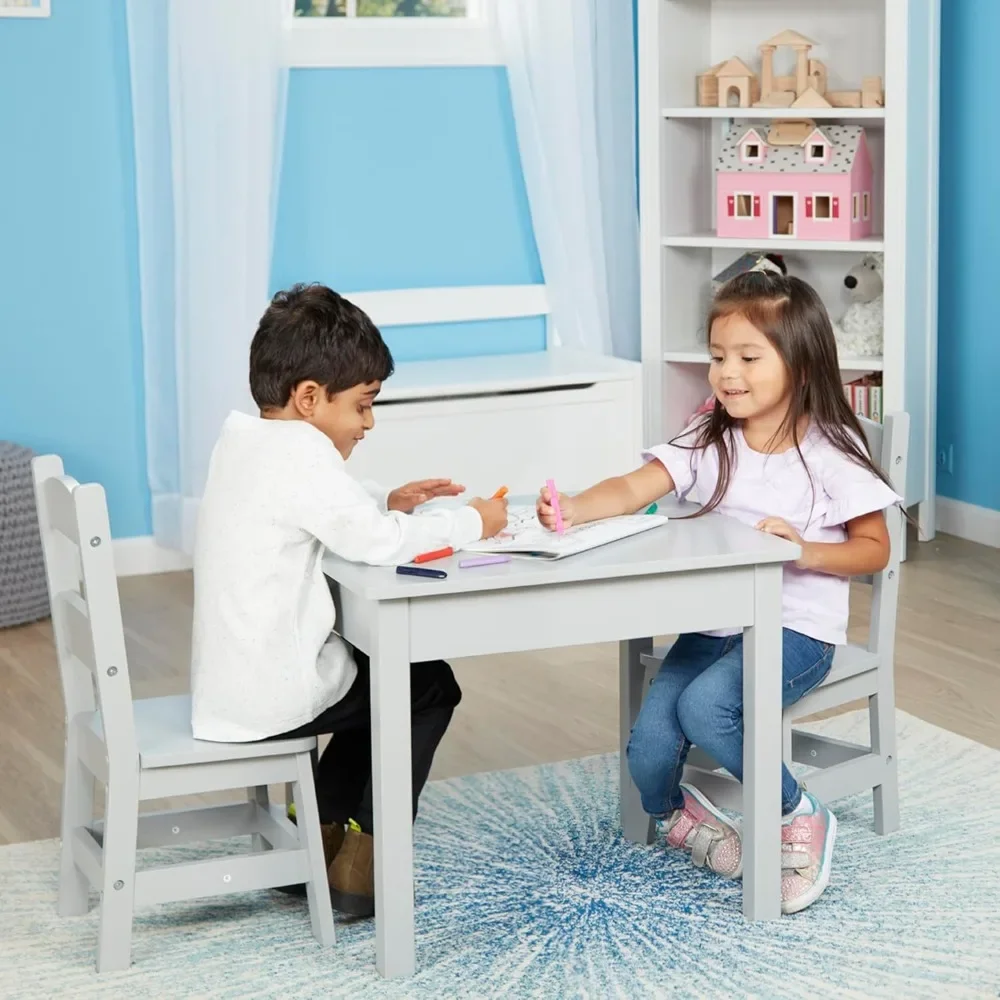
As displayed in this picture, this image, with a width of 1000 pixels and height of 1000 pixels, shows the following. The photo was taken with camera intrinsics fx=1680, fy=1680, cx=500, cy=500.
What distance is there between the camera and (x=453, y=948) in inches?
82.8

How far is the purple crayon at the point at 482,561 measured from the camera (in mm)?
1969

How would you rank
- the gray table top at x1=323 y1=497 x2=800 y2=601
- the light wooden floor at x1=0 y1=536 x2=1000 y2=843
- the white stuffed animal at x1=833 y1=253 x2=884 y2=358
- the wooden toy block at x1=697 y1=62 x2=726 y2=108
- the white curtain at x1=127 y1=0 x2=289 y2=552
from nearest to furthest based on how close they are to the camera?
the gray table top at x1=323 y1=497 x2=800 y2=601 → the light wooden floor at x1=0 y1=536 x2=1000 y2=843 → the white curtain at x1=127 y1=0 x2=289 y2=552 → the white stuffed animal at x1=833 y1=253 x2=884 y2=358 → the wooden toy block at x1=697 y1=62 x2=726 y2=108

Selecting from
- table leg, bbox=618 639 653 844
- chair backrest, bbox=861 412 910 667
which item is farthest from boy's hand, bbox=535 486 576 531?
chair backrest, bbox=861 412 910 667

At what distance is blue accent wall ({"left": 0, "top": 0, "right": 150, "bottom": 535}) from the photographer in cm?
400

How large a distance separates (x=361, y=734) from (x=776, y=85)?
8.40 feet

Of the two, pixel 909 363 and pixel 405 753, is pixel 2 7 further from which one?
pixel 405 753

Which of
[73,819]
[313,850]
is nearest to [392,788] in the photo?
[313,850]

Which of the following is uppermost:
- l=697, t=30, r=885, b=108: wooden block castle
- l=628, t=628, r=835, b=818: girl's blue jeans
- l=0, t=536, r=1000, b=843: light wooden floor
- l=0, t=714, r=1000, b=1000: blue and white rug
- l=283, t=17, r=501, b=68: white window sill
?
l=283, t=17, r=501, b=68: white window sill

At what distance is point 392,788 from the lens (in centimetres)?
196

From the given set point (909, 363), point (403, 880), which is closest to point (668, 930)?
point (403, 880)

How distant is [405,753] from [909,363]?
249cm

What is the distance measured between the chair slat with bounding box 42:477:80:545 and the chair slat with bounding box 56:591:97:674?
0.08 m

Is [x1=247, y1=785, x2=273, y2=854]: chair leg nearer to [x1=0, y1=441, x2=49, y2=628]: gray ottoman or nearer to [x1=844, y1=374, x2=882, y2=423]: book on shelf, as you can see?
[x1=0, y1=441, x2=49, y2=628]: gray ottoman

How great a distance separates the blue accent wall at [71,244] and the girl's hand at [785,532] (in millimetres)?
2435
